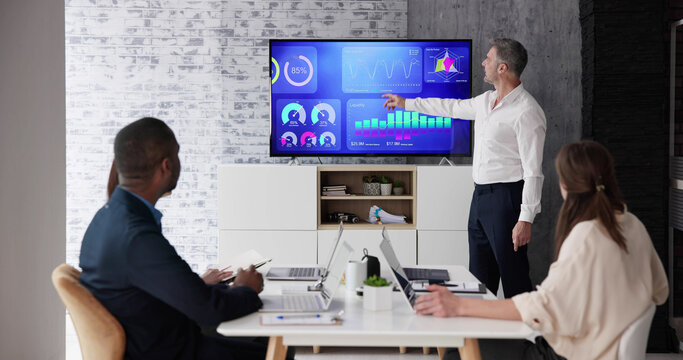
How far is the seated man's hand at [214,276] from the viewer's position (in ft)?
8.09

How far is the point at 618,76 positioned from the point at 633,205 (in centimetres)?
79

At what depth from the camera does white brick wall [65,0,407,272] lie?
15.9 feet

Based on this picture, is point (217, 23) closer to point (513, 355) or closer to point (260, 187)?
point (260, 187)

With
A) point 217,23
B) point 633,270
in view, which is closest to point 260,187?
point 217,23

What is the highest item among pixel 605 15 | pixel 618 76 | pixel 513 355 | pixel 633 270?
pixel 605 15

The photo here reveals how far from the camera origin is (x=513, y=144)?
353cm

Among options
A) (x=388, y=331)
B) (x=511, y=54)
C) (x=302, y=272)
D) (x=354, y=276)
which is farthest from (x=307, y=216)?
(x=388, y=331)

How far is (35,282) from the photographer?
9.36 ft

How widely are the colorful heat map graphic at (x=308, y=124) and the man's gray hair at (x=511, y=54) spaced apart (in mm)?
1257

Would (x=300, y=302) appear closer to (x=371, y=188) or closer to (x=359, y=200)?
(x=371, y=188)

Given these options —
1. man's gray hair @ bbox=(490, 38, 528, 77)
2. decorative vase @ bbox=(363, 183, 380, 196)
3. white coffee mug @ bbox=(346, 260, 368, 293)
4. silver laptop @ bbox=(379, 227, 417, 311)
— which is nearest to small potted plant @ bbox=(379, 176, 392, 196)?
decorative vase @ bbox=(363, 183, 380, 196)

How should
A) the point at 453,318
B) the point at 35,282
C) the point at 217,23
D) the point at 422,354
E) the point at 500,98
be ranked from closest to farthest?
the point at 453,318
the point at 35,282
the point at 500,98
the point at 422,354
the point at 217,23

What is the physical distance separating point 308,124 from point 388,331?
2693mm

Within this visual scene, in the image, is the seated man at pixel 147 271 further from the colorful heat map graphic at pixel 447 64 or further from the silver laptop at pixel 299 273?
the colorful heat map graphic at pixel 447 64
